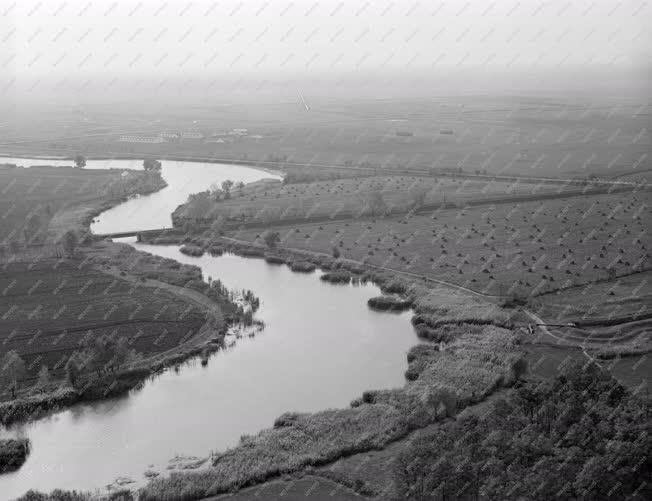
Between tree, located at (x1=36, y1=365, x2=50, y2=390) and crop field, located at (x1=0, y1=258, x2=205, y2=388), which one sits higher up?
crop field, located at (x1=0, y1=258, x2=205, y2=388)

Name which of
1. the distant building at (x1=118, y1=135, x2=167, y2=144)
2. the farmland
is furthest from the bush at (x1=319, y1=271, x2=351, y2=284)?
the distant building at (x1=118, y1=135, x2=167, y2=144)

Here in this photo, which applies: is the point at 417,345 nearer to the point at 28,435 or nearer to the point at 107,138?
the point at 28,435

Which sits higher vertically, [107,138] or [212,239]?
[107,138]

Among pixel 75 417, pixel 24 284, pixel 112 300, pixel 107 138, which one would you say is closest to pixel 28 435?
pixel 75 417

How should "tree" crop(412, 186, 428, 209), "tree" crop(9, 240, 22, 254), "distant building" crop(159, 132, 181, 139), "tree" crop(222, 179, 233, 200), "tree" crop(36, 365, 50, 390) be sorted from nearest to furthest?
"tree" crop(36, 365, 50, 390) → "tree" crop(9, 240, 22, 254) → "tree" crop(412, 186, 428, 209) → "tree" crop(222, 179, 233, 200) → "distant building" crop(159, 132, 181, 139)

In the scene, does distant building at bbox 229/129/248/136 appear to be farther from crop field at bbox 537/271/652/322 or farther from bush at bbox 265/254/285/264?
crop field at bbox 537/271/652/322

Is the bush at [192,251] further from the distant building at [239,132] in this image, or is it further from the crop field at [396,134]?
the distant building at [239,132]
